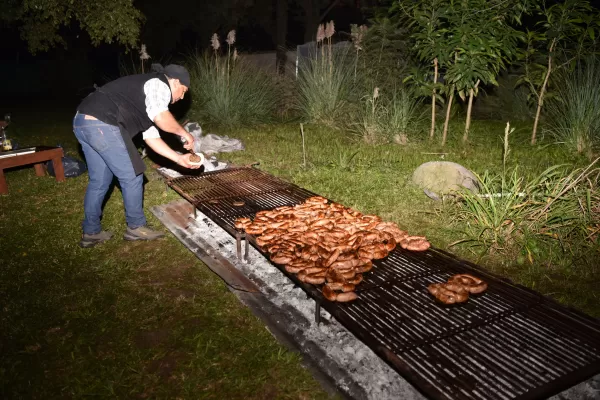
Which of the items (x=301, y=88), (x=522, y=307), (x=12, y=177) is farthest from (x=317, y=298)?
(x=301, y=88)

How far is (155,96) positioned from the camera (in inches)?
148

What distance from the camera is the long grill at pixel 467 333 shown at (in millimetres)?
2035

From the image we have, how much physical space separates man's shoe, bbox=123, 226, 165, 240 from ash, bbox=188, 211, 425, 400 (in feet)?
3.63

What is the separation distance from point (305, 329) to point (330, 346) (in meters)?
0.24

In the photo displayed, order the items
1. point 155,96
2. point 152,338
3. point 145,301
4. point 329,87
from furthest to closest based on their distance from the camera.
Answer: point 329,87 < point 155,96 < point 145,301 < point 152,338

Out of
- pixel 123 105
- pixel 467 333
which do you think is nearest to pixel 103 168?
pixel 123 105

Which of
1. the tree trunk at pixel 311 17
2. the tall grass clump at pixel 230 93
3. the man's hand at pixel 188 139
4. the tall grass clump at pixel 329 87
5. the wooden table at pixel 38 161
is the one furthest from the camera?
the tree trunk at pixel 311 17

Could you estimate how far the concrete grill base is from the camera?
242 centimetres

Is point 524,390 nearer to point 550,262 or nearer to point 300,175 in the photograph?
point 550,262

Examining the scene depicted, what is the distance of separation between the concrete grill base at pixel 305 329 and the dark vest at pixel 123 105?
1.24 metres

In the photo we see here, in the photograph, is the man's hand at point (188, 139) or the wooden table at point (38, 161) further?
the wooden table at point (38, 161)

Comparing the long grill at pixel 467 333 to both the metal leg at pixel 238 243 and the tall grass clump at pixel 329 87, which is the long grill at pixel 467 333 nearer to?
the metal leg at pixel 238 243

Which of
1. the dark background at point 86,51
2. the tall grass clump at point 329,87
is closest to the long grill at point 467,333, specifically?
the tall grass clump at point 329,87

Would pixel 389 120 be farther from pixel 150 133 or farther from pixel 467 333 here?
pixel 467 333
